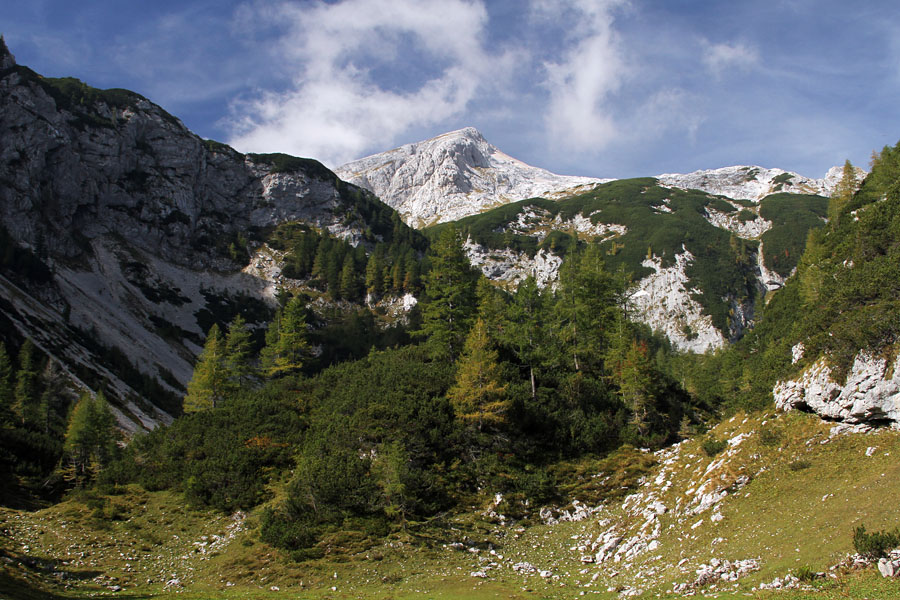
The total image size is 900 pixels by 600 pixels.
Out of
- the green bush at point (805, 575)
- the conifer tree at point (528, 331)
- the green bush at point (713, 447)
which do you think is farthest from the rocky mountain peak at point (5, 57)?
the green bush at point (805, 575)

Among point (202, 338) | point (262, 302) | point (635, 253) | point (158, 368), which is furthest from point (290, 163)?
point (635, 253)

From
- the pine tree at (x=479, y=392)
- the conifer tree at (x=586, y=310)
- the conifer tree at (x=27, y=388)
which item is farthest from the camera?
the conifer tree at (x=27, y=388)

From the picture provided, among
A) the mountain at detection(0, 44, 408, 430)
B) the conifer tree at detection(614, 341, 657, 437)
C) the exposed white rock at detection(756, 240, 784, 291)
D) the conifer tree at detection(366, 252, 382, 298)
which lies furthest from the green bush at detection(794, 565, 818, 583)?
the exposed white rock at detection(756, 240, 784, 291)

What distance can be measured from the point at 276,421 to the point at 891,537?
31.8 meters

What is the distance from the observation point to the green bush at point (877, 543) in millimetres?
11625

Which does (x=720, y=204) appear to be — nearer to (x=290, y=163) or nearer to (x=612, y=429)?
(x=290, y=163)

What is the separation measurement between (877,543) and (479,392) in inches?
789

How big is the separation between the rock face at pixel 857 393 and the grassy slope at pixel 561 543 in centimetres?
75

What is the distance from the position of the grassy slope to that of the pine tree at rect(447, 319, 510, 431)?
6.49m

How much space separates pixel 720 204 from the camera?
7702 inches

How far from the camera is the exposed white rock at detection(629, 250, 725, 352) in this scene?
461 ft

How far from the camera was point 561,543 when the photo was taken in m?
21.9

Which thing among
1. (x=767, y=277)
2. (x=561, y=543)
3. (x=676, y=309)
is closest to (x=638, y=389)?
(x=561, y=543)

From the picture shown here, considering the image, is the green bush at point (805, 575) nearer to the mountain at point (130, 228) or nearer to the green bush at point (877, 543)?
the green bush at point (877, 543)
